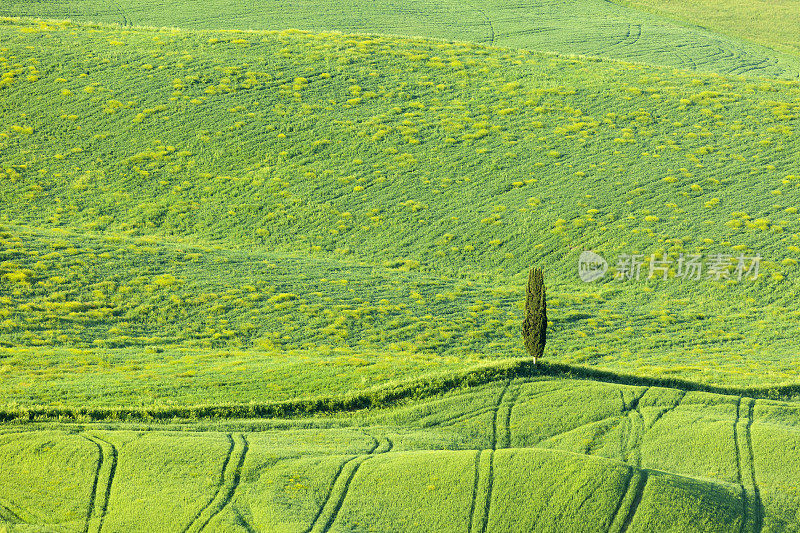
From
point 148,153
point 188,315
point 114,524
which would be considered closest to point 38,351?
point 188,315

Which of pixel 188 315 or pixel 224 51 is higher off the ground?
Answer: pixel 224 51

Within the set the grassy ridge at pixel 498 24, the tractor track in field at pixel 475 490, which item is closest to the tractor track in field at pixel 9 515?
the tractor track in field at pixel 475 490

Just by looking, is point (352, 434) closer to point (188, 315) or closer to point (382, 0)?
point (188, 315)

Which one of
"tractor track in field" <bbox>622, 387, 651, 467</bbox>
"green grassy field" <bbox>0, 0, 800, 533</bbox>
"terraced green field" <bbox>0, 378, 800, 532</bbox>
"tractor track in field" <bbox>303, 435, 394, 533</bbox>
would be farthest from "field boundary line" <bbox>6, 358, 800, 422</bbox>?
"tractor track in field" <bbox>303, 435, 394, 533</bbox>

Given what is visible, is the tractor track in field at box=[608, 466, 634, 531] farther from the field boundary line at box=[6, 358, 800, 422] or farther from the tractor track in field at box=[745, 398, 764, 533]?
the field boundary line at box=[6, 358, 800, 422]

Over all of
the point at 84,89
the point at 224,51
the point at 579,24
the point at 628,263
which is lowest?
the point at 628,263

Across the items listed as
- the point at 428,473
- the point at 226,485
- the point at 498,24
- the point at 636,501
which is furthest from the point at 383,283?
the point at 498,24

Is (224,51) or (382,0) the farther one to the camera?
(382,0)
